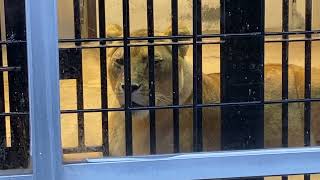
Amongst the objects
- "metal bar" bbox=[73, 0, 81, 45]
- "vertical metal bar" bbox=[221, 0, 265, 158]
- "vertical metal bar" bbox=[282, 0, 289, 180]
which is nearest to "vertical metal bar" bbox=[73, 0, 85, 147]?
"metal bar" bbox=[73, 0, 81, 45]

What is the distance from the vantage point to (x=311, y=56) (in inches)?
65.9

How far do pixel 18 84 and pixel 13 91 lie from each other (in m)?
0.02

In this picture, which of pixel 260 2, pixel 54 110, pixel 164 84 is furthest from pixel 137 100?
pixel 54 110

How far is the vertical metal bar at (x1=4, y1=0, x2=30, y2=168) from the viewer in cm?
144

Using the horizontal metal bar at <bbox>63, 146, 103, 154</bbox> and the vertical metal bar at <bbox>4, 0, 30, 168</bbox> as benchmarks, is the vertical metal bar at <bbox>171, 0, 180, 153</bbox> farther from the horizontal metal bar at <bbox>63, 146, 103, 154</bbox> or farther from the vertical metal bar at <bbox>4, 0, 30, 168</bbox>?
A: the vertical metal bar at <bbox>4, 0, 30, 168</bbox>

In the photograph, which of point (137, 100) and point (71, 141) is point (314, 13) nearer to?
point (137, 100)

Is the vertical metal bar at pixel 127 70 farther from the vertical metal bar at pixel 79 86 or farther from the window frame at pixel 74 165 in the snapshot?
the window frame at pixel 74 165

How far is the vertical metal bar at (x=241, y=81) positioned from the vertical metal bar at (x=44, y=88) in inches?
23.2

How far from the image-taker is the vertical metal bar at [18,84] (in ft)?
4.74

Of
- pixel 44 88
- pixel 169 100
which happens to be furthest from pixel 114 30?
pixel 44 88

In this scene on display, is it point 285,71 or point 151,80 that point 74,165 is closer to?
point 151,80

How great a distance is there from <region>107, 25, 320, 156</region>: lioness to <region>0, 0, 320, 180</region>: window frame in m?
0.36

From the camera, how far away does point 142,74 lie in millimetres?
1656

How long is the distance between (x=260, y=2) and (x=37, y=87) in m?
0.67
